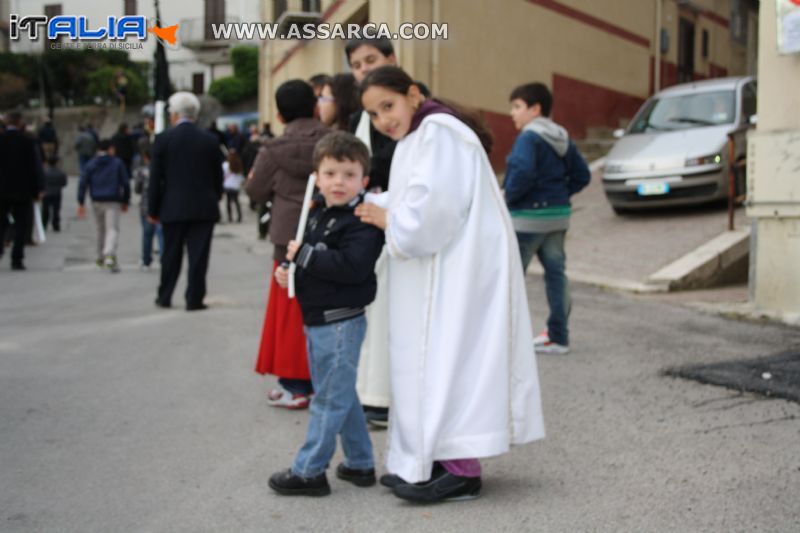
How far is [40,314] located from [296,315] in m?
4.55

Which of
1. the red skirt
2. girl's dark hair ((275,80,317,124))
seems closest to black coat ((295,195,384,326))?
the red skirt

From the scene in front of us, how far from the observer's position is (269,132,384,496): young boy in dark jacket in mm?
3898

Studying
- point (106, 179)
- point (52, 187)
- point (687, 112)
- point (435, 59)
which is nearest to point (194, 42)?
point (52, 187)

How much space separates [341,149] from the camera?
12.8ft

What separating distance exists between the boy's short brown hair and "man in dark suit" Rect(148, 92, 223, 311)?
5357mm

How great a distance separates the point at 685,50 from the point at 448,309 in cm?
2257

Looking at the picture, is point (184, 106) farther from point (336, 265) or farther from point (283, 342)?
point (336, 265)

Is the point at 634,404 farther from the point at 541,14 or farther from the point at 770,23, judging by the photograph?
the point at 541,14

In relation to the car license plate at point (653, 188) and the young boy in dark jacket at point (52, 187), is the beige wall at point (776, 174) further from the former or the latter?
the young boy in dark jacket at point (52, 187)

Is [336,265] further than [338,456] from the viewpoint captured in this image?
No

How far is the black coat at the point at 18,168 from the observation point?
12562 mm

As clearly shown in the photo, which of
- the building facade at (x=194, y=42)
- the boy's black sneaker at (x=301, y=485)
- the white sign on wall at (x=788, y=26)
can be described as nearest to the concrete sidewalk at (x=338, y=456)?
the boy's black sneaker at (x=301, y=485)

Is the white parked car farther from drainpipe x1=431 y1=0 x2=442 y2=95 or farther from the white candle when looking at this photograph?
the white candle

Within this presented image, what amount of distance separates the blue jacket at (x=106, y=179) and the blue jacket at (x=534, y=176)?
7.63 meters
